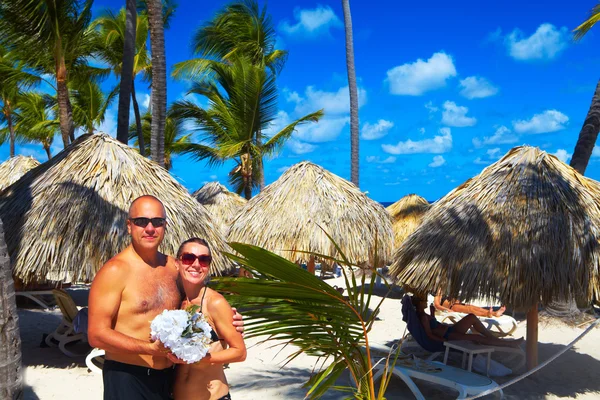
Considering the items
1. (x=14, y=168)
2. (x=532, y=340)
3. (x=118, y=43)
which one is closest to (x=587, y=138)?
(x=532, y=340)

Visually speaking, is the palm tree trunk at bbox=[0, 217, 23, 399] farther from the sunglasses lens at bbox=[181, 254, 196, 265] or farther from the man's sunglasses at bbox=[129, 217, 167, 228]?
the sunglasses lens at bbox=[181, 254, 196, 265]

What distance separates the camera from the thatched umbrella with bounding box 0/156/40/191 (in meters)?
15.1

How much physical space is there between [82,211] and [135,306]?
176 inches

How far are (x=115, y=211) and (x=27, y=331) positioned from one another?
10.3ft

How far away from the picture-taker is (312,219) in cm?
950

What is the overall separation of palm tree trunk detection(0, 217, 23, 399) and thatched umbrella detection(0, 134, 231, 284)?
9.75 feet

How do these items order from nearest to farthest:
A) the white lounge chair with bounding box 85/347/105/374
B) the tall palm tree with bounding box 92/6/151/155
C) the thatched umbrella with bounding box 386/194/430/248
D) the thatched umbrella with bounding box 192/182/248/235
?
the white lounge chair with bounding box 85/347/105/374, the thatched umbrella with bounding box 386/194/430/248, the thatched umbrella with bounding box 192/182/248/235, the tall palm tree with bounding box 92/6/151/155

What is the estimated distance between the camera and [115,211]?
6500 millimetres

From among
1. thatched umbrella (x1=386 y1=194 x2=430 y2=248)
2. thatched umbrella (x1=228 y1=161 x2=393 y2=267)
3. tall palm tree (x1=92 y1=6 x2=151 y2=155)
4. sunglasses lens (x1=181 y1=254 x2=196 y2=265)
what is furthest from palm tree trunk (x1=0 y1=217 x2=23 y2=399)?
tall palm tree (x1=92 y1=6 x2=151 y2=155)

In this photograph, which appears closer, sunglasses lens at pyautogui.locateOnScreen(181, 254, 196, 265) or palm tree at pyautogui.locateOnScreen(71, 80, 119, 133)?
sunglasses lens at pyautogui.locateOnScreen(181, 254, 196, 265)

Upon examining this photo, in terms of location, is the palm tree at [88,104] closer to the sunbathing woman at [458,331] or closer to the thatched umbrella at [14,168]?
the thatched umbrella at [14,168]

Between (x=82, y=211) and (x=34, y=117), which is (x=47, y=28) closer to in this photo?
(x=82, y=211)

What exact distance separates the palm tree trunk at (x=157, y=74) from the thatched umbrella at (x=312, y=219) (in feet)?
7.18

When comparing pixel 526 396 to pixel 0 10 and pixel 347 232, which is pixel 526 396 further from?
pixel 0 10
